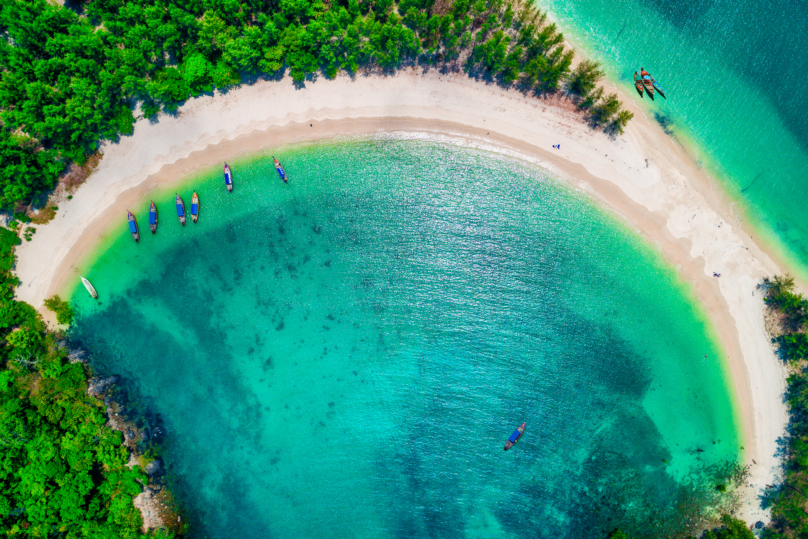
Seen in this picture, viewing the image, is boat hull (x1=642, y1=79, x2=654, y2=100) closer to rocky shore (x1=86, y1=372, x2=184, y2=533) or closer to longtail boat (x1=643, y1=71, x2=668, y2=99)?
longtail boat (x1=643, y1=71, x2=668, y2=99)

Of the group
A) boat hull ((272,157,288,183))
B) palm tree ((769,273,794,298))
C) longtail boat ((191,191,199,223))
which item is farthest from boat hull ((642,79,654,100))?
longtail boat ((191,191,199,223))

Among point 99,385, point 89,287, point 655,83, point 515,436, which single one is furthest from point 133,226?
point 655,83

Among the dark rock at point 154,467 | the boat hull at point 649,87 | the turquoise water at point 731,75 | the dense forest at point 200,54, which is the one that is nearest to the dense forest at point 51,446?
the dark rock at point 154,467

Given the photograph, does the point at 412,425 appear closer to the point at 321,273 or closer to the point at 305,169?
the point at 321,273

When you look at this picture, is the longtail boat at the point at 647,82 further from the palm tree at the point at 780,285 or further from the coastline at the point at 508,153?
the palm tree at the point at 780,285

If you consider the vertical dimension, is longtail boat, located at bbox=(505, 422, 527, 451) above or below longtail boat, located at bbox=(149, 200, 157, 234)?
below

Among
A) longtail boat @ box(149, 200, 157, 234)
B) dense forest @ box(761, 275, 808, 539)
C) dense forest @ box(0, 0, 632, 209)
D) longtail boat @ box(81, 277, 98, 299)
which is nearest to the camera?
dense forest @ box(0, 0, 632, 209)
